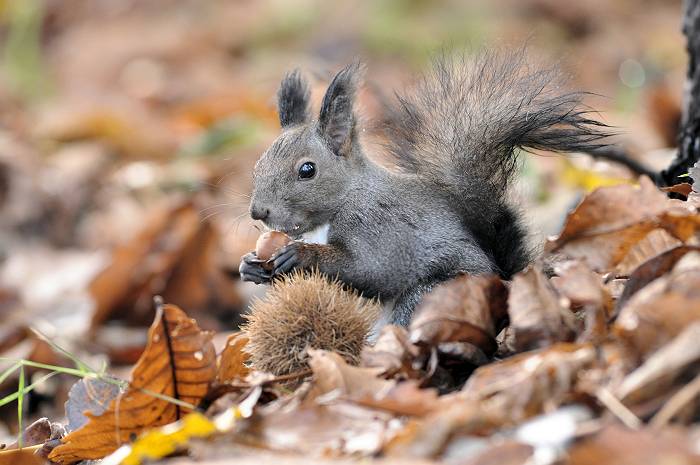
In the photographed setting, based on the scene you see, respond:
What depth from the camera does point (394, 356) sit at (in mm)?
2104

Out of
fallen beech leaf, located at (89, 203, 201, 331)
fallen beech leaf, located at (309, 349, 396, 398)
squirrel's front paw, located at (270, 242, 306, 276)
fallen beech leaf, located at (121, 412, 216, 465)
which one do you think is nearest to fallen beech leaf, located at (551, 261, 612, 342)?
fallen beech leaf, located at (309, 349, 396, 398)

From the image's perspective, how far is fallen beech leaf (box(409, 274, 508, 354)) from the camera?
207 cm

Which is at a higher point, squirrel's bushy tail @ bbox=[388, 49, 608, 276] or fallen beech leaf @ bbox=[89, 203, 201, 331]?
squirrel's bushy tail @ bbox=[388, 49, 608, 276]

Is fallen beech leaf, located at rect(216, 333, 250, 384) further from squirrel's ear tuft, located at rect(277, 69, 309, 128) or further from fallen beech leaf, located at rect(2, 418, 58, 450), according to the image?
squirrel's ear tuft, located at rect(277, 69, 309, 128)

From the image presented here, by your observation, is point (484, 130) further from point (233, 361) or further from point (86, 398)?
point (86, 398)

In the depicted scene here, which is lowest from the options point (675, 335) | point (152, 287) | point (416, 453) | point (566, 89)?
point (152, 287)

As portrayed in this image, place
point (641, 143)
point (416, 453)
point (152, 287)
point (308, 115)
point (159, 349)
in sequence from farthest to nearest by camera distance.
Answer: point (641, 143) < point (152, 287) < point (308, 115) < point (159, 349) < point (416, 453)

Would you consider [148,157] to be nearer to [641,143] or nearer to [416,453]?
[641,143]

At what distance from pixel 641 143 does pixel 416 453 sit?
4505mm

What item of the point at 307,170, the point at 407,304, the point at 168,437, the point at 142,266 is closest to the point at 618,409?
the point at 168,437

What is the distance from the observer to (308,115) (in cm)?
341

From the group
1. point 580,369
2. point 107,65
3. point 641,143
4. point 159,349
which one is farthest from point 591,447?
point 107,65

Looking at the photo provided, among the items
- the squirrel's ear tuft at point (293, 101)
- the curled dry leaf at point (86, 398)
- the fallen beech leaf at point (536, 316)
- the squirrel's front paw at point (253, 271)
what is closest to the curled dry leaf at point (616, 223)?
the fallen beech leaf at point (536, 316)

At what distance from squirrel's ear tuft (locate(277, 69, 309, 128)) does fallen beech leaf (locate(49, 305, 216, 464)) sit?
138 cm
